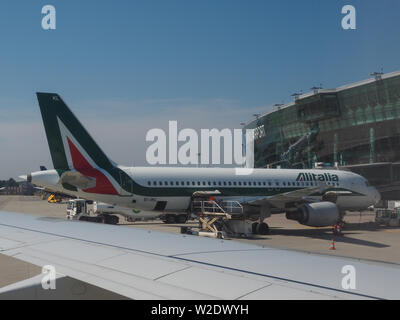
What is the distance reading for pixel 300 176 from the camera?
29.0 metres

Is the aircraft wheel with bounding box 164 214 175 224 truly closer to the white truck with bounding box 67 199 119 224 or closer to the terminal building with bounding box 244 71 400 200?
the white truck with bounding box 67 199 119 224

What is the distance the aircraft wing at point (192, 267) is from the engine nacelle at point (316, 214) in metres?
18.2

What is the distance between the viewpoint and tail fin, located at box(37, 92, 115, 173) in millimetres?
21406

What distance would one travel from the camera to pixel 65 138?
862 inches

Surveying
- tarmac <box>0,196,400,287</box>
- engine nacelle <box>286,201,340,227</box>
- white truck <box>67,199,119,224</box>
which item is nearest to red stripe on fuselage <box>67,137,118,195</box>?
white truck <box>67,199,119,224</box>

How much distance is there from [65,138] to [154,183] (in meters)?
5.29

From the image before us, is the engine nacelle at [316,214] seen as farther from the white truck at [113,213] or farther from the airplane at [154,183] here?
the white truck at [113,213]

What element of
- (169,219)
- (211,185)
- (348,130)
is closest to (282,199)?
(211,185)

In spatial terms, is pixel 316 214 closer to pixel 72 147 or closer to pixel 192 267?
pixel 72 147

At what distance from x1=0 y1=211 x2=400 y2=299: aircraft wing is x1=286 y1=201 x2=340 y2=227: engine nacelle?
18203mm

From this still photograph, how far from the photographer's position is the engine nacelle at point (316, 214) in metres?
23.4
